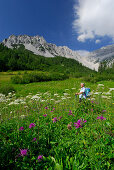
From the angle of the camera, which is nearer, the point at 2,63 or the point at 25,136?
the point at 25,136

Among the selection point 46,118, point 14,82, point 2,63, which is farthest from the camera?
point 2,63

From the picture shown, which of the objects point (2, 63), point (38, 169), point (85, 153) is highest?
point (2, 63)

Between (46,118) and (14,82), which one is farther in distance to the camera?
(14,82)

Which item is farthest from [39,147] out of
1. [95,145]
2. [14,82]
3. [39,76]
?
[39,76]

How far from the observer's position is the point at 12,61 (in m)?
90.6

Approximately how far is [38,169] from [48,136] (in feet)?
3.10

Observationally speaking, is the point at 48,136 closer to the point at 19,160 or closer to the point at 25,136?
the point at 25,136

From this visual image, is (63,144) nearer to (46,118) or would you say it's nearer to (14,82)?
(46,118)

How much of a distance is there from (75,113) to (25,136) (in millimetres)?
2646

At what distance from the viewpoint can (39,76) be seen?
3569cm

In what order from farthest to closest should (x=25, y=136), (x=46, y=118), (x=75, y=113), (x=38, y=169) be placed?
(x=75, y=113)
(x=46, y=118)
(x=25, y=136)
(x=38, y=169)

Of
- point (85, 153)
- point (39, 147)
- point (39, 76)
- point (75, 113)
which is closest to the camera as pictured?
point (85, 153)

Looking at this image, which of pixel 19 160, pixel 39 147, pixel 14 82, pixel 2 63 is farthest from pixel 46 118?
pixel 2 63

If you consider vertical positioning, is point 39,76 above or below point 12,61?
below
